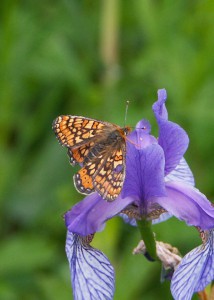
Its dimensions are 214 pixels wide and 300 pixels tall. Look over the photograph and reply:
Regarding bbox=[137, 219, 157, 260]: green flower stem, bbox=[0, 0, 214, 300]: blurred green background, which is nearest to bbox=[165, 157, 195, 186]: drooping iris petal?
bbox=[137, 219, 157, 260]: green flower stem

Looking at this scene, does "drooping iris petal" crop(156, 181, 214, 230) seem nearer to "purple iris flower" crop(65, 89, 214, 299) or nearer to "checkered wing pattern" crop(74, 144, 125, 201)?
"purple iris flower" crop(65, 89, 214, 299)

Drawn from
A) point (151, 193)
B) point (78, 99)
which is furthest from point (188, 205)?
point (78, 99)

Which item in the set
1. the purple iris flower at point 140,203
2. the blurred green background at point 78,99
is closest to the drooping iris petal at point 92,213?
the purple iris flower at point 140,203

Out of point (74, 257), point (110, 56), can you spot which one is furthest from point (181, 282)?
point (110, 56)

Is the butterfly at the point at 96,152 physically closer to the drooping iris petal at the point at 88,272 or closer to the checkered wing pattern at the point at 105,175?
the checkered wing pattern at the point at 105,175

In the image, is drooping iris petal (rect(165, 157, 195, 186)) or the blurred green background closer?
drooping iris petal (rect(165, 157, 195, 186))

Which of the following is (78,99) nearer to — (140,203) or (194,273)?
(140,203)

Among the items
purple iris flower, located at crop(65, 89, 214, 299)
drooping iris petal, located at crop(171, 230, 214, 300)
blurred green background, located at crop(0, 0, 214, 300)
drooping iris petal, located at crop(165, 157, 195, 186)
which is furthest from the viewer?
blurred green background, located at crop(0, 0, 214, 300)

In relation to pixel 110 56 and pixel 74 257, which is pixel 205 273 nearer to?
pixel 74 257
